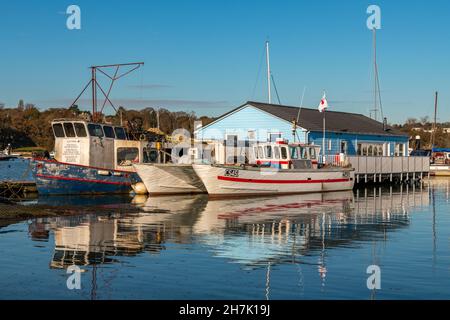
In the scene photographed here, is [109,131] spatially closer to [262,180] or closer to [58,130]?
[58,130]

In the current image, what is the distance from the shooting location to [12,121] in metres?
162

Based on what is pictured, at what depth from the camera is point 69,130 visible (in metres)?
37.2

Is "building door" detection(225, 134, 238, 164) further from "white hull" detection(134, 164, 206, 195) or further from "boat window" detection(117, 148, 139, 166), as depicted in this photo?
"boat window" detection(117, 148, 139, 166)

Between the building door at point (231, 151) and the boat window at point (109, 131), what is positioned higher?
the boat window at point (109, 131)

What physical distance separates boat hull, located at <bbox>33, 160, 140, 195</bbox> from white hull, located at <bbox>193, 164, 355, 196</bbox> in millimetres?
5875

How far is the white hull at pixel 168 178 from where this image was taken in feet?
117

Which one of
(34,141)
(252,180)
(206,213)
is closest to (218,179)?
(252,180)

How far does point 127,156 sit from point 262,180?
8793mm

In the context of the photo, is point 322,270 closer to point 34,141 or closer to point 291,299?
point 291,299

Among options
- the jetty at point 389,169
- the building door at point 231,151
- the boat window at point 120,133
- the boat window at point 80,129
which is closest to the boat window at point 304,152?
the building door at point 231,151

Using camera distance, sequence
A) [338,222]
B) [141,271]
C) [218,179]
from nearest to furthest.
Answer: [141,271], [338,222], [218,179]

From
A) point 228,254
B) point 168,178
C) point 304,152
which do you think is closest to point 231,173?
point 168,178

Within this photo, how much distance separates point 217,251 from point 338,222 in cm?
843

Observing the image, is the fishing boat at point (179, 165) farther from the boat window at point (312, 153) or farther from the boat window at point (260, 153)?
the boat window at point (312, 153)
